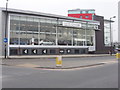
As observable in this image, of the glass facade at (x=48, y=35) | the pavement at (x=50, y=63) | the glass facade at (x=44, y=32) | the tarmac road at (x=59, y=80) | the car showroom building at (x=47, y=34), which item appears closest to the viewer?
the tarmac road at (x=59, y=80)

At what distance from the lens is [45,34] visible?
48.3m

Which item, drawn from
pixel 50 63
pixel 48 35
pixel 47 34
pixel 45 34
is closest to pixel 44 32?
pixel 45 34

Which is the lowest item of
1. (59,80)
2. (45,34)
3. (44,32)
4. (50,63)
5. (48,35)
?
(50,63)

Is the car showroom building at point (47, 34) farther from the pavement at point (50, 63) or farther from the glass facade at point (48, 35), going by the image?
the pavement at point (50, 63)

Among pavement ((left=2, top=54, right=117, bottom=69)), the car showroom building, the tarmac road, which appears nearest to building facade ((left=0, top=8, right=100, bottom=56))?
the car showroom building

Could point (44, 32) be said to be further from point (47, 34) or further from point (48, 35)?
point (48, 35)

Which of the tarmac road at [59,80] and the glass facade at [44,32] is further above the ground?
the glass facade at [44,32]

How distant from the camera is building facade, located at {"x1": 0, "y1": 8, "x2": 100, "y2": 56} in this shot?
141ft

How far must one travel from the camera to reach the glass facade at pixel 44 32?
4372cm

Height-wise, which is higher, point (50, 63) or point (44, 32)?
point (44, 32)

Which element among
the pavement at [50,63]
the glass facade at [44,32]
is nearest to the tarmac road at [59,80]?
the pavement at [50,63]

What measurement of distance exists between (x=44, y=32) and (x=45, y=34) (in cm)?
65

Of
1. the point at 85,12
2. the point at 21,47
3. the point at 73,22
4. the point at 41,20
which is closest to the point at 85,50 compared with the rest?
the point at 73,22

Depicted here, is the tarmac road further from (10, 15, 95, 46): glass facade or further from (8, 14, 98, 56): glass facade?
(10, 15, 95, 46): glass facade
